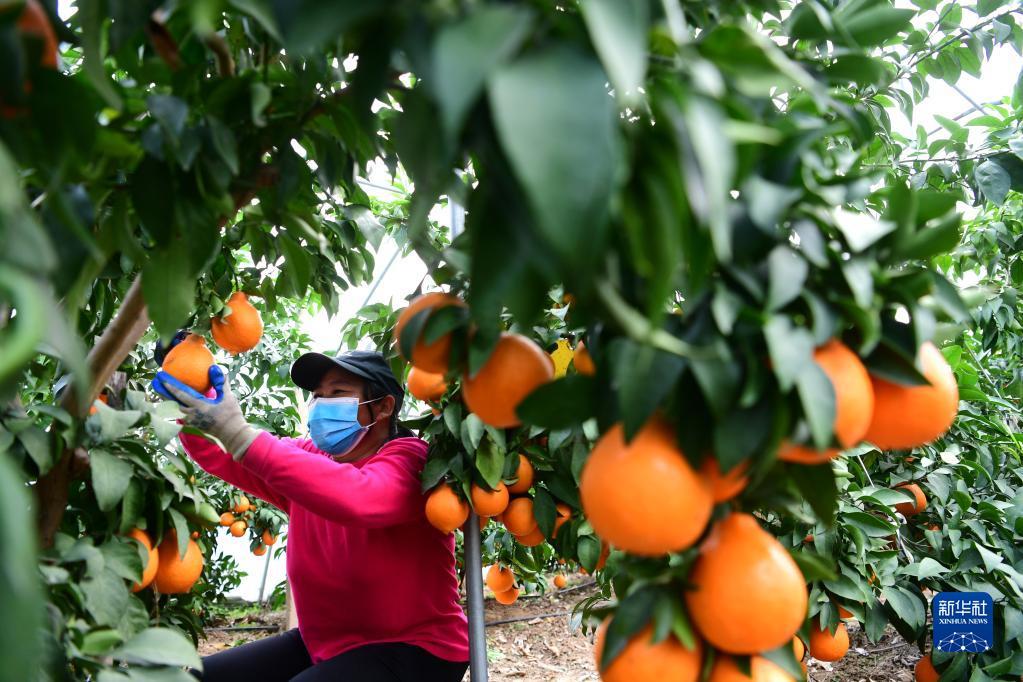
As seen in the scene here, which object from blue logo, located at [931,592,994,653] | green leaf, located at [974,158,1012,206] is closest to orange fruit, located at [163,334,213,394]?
blue logo, located at [931,592,994,653]

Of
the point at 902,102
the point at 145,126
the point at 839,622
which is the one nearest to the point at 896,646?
the point at 839,622

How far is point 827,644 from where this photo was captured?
1.44m

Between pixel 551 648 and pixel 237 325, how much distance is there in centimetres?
326

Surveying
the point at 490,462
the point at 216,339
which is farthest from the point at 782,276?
the point at 216,339

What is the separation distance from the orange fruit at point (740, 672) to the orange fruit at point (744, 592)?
2cm

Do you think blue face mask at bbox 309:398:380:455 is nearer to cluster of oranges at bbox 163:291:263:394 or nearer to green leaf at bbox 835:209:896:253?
cluster of oranges at bbox 163:291:263:394

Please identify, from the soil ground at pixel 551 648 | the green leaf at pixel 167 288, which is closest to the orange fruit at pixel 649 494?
the green leaf at pixel 167 288

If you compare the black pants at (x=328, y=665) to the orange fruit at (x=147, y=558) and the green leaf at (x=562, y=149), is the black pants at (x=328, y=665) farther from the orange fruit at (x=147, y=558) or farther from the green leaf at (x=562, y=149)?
the green leaf at (x=562, y=149)

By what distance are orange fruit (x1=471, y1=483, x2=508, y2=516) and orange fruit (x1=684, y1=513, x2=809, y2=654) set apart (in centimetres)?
100

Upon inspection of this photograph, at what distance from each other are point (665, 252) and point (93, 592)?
2.39 feet

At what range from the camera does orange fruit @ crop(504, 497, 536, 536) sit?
1.63 meters

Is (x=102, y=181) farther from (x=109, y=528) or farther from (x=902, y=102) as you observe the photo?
(x=902, y=102)

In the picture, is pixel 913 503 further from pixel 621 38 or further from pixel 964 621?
pixel 621 38

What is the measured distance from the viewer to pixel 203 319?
5.34 feet
